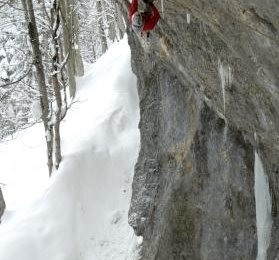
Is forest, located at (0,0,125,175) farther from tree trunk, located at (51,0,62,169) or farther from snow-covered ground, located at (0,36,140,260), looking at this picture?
snow-covered ground, located at (0,36,140,260)

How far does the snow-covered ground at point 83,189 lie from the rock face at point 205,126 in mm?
1469

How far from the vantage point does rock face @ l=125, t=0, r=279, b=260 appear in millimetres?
4625

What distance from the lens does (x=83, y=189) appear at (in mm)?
10492

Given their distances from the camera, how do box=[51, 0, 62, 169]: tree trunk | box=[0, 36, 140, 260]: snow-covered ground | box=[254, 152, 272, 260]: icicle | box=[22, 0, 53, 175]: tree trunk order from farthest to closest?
box=[22, 0, 53, 175]: tree trunk
box=[51, 0, 62, 169]: tree trunk
box=[0, 36, 140, 260]: snow-covered ground
box=[254, 152, 272, 260]: icicle

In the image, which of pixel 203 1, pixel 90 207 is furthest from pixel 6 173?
pixel 203 1

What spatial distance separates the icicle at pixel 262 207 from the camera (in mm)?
5727

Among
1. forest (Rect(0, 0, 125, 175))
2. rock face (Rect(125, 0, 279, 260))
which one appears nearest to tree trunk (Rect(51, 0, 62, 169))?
forest (Rect(0, 0, 125, 175))

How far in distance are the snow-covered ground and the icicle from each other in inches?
153

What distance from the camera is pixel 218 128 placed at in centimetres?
685

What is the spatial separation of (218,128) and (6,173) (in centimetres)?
905

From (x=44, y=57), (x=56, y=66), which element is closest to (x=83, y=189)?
(x=56, y=66)

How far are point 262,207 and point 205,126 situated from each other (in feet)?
5.92

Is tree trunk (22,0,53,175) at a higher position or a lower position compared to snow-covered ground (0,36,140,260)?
higher

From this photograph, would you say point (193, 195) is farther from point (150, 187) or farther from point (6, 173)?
point (6, 173)
